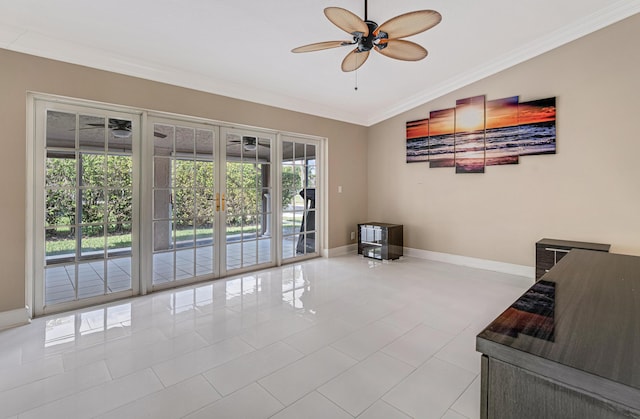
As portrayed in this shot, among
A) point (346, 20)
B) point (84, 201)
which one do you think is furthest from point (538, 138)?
point (84, 201)

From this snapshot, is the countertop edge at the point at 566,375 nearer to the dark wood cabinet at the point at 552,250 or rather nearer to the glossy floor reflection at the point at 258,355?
the glossy floor reflection at the point at 258,355

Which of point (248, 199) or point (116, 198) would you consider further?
point (248, 199)

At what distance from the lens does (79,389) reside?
6.18 feet

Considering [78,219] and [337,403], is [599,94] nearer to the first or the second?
[337,403]

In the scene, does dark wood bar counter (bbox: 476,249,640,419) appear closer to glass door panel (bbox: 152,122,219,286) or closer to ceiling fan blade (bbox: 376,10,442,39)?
ceiling fan blade (bbox: 376,10,442,39)

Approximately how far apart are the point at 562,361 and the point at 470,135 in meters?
4.65

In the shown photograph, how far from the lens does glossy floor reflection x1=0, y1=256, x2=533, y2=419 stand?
175cm

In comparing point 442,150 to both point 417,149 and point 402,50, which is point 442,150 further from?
point 402,50

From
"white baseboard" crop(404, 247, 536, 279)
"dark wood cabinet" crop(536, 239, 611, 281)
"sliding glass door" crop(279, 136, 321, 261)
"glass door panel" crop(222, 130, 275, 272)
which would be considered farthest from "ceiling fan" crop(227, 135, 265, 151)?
"dark wood cabinet" crop(536, 239, 611, 281)

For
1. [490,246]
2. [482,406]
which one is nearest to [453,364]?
[482,406]

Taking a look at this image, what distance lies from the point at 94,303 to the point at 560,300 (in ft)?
13.0

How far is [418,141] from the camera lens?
5293 mm

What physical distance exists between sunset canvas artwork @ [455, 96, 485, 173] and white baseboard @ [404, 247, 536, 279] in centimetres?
137

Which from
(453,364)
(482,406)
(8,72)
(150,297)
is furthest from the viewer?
(150,297)
